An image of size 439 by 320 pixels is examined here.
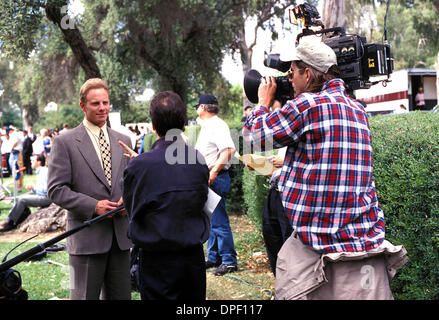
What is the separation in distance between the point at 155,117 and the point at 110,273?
4.18ft

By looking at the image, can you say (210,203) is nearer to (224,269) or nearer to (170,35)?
(224,269)

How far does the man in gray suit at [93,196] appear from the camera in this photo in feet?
10.1

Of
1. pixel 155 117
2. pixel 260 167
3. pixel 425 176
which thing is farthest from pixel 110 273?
pixel 425 176

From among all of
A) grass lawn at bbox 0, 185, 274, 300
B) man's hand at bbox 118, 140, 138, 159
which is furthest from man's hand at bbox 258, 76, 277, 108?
grass lawn at bbox 0, 185, 274, 300

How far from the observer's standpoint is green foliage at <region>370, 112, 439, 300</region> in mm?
3271

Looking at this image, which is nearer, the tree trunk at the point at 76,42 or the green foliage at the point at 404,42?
the tree trunk at the point at 76,42

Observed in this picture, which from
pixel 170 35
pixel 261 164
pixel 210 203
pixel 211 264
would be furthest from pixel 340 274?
pixel 170 35

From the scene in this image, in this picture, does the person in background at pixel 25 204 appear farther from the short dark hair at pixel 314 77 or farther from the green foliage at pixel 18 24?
the short dark hair at pixel 314 77

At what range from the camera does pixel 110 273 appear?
328 centimetres

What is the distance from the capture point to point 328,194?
2.21 meters

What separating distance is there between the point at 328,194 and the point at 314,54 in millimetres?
715

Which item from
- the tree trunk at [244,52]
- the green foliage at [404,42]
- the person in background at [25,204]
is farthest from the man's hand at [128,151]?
the green foliage at [404,42]

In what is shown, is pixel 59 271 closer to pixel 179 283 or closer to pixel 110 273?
pixel 110 273
